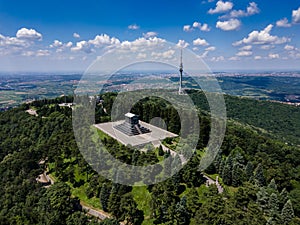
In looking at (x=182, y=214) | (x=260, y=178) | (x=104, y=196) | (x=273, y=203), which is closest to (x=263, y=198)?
(x=273, y=203)

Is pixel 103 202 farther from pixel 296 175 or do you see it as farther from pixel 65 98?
pixel 65 98

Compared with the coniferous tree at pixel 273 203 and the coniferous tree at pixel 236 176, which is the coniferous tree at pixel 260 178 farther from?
the coniferous tree at pixel 273 203

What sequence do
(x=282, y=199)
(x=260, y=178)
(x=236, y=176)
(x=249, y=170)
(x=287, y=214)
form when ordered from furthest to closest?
(x=249, y=170) → (x=236, y=176) → (x=260, y=178) → (x=282, y=199) → (x=287, y=214)

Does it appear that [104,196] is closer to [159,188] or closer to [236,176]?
[159,188]

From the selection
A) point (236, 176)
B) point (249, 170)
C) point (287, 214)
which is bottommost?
point (287, 214)

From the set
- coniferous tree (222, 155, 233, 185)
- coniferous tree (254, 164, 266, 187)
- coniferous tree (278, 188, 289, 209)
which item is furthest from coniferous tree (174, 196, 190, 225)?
coniferous tree (254, 164, 266, 187)

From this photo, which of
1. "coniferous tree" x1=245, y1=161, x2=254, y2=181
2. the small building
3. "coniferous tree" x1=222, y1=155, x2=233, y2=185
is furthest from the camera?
the small building

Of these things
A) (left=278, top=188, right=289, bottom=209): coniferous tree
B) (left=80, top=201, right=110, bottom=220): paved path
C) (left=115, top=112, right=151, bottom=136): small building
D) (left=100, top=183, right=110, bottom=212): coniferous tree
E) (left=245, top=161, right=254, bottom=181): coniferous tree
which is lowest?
(left=80, top=201, right=110, bottom=220): paved path

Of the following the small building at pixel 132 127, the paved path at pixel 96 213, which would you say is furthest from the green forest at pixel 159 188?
the small building at pixel 132 127

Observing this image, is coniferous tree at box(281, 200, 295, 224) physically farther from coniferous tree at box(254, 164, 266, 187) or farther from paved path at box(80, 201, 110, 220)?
paved path at box(80, 201, 110, 220)
